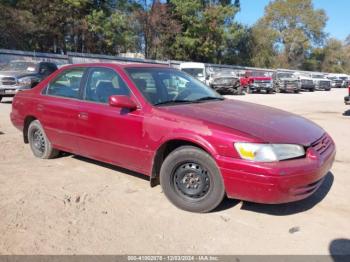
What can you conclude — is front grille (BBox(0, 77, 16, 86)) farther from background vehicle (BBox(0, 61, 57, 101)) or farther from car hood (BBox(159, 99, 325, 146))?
car hood (BBox(159, 99, 325, 146))

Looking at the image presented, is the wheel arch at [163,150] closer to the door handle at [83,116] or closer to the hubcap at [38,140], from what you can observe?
the door handle at [83,116]

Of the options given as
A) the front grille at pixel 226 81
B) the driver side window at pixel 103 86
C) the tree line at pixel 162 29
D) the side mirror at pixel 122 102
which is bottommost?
the front grille at pixel 226 81

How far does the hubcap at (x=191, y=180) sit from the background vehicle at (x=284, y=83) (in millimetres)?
27961

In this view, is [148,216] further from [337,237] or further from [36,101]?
[36,101]

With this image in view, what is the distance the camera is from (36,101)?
5.91 metres

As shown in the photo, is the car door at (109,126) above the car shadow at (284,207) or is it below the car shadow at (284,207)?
above

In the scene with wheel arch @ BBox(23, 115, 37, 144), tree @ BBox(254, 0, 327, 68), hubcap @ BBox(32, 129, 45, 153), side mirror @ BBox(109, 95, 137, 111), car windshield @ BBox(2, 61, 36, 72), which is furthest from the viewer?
tree @ BBox(254, 0, 327, 68)

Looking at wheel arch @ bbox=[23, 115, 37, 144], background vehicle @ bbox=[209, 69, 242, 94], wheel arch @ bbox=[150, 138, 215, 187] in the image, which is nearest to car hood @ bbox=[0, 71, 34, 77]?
wheel arch @ bbox=[23, 115, 37, 144]

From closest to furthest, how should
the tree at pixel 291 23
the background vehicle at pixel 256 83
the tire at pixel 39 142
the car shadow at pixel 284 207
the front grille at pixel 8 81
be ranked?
the car shadow at pixel 284 207 → the tire at pixel 39 142 → the front grille at pixel 8 81 → the background vehicle at pixel 256 83 → the tree at pixel 291 23

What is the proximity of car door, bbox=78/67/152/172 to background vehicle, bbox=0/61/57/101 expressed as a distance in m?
10.8

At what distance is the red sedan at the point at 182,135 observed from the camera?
3.73 m

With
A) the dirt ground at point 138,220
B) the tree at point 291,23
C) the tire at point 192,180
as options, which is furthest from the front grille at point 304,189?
the tree at point 291,23

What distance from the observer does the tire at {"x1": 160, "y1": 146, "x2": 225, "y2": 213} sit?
3.93m

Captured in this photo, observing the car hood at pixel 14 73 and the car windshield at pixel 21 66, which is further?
the car windshield at pixel 21 66
